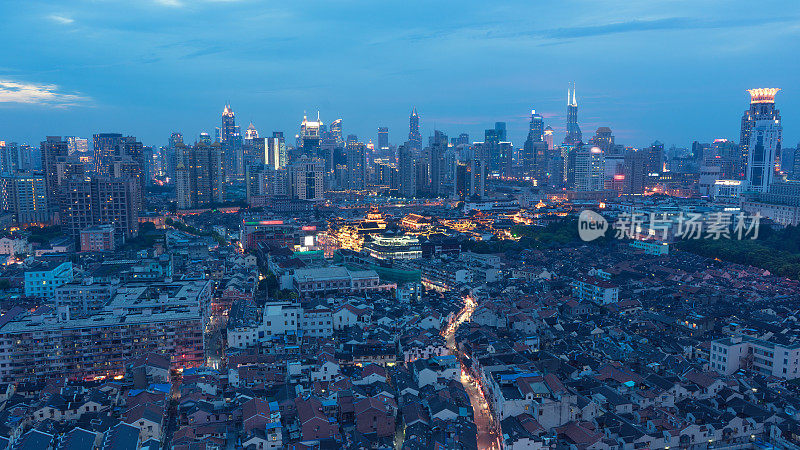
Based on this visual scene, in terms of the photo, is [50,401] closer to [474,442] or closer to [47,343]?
[47,343]

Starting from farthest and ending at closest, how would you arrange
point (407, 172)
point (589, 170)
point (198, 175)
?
point (407, 172)
point (589, 170)
point (198, 175)

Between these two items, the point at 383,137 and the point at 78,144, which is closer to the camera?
the point at 78,144

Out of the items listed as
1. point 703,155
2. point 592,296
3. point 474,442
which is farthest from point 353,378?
point 703,155

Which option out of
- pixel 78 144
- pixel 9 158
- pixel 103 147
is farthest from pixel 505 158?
pixel 78 144

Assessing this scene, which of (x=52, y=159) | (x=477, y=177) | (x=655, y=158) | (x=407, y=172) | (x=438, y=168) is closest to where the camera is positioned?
(x=52, y=159)

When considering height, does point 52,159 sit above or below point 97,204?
above

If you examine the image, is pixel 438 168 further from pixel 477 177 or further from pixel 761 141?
pixel 761 141

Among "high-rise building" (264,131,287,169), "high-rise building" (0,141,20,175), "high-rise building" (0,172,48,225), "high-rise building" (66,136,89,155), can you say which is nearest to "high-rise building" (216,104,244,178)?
"high-rise building" (264,131,287,169)
